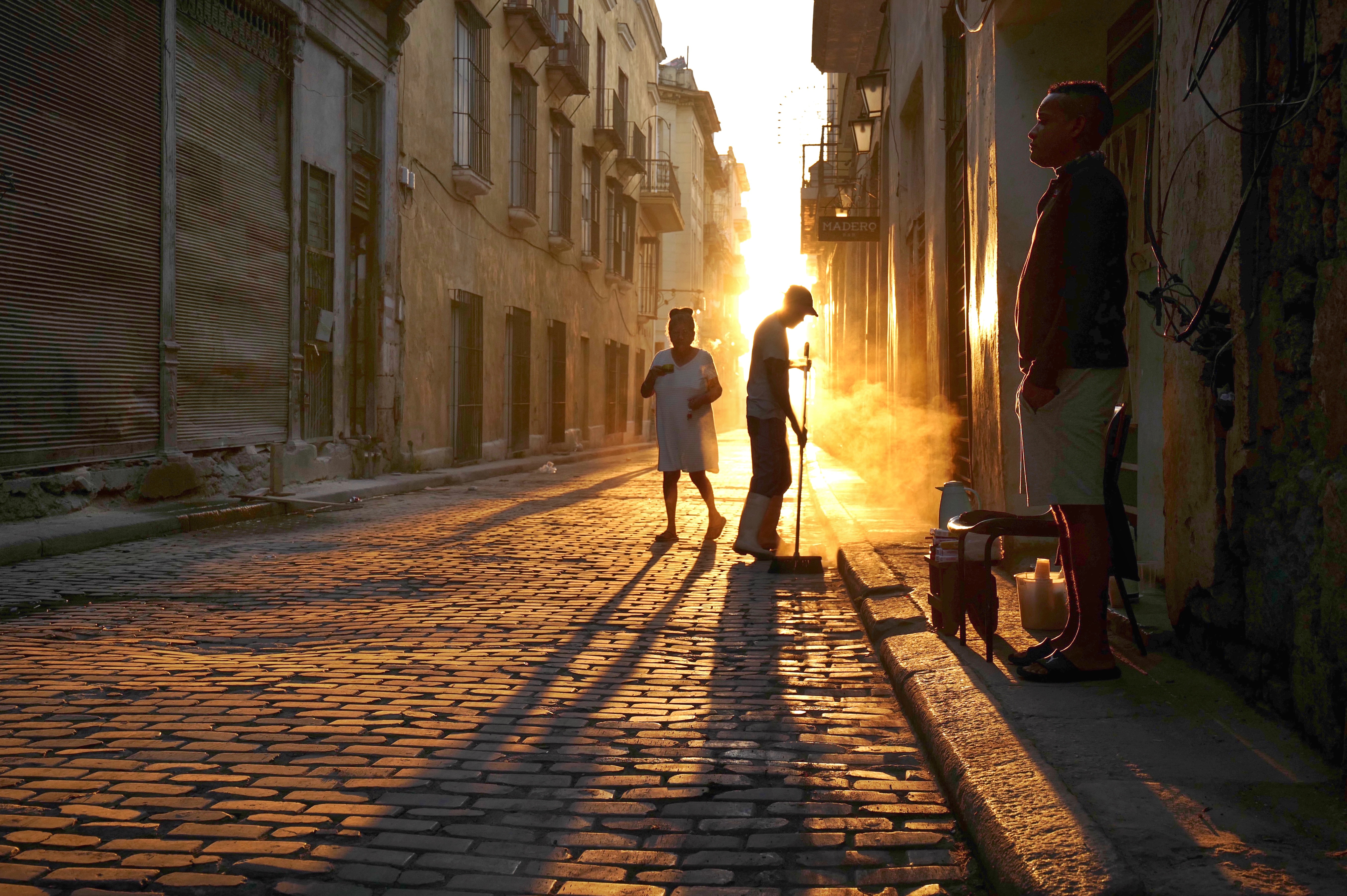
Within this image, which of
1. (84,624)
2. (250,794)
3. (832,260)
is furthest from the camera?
(832,260)

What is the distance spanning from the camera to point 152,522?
8602mm

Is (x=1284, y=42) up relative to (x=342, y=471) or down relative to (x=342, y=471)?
up

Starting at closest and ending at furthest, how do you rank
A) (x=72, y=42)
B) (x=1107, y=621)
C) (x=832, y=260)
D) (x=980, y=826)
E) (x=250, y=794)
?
(x=980, y=826) → (x=250, y=794) → (x=1107, y=621) → (x=72, y=42) → (x=832, y=260)

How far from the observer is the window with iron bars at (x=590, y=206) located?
84.9 feet

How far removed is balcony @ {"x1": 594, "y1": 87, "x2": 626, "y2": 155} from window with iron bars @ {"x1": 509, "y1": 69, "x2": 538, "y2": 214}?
18.2 feet

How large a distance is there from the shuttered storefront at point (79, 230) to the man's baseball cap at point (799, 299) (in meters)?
5.50

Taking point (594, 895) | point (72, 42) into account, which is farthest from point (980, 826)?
point (72, 42)

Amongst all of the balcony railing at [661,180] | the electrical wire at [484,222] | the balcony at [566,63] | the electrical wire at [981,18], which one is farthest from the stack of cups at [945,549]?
the balcony railing at [661,180]

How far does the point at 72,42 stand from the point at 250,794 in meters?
8.10

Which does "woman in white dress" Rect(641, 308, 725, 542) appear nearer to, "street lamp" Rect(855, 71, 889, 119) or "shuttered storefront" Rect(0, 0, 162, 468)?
"shuttered storefront" Rect(0, 0, 162, 468)

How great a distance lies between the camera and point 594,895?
228cm

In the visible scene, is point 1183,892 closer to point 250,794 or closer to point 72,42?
point 250,794

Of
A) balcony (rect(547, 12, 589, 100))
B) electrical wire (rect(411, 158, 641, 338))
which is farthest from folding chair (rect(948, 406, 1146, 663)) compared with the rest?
balcony (rect(547, 12, 589, 100))

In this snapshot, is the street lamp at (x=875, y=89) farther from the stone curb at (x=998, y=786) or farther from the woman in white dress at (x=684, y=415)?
the stone curb at (x=998, y=786)
